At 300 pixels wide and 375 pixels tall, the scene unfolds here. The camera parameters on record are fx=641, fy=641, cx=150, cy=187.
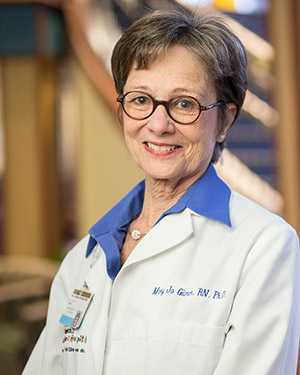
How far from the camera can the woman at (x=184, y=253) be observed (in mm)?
1385

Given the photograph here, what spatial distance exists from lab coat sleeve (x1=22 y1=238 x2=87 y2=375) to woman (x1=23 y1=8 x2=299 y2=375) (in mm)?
24

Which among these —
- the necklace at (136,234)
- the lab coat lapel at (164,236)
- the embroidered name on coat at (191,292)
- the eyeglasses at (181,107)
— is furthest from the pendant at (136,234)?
the eyeglasses at (181,107)

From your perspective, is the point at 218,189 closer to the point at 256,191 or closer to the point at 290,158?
A: the point at 290,158

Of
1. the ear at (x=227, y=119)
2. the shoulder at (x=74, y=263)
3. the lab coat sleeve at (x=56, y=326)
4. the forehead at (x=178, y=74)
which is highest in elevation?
the forehead at (x=178, y=74)

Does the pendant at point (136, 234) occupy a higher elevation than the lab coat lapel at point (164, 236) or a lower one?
lower

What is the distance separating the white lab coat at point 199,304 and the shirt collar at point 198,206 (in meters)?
0.02

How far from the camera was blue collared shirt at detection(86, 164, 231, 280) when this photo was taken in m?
1.56

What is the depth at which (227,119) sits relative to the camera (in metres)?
1.63

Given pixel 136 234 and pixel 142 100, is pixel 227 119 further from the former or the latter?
pixel 136 234

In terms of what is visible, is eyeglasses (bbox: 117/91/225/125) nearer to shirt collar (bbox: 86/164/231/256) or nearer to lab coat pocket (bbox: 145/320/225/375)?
shirt collar (bbox: 86/164/231/256)

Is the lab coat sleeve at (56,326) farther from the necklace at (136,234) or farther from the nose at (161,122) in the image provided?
the nose at (161,122)

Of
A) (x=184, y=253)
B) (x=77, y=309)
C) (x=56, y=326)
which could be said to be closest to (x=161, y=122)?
(x=184, y=253)

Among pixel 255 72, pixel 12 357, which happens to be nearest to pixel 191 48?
pixel 12 357

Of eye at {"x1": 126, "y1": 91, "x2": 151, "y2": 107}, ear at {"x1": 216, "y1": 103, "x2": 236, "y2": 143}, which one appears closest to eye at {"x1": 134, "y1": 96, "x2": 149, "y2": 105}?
eye at {"x1": 126, "y1": 91, "x2": 151, "y2": 107}
